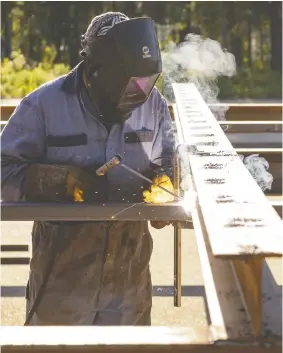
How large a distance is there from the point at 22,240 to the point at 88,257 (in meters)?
4.23

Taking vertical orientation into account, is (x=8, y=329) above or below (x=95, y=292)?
above

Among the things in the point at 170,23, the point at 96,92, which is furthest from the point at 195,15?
the point at 96,92

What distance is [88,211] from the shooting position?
105 inches

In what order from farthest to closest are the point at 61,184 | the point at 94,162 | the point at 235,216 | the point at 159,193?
the point at 94,162 → the point at 159,193 → the point at 61,184 → the point at 235,216

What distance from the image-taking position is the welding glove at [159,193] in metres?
3.11

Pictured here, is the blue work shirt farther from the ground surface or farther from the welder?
the ground surface

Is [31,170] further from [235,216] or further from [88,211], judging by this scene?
[235,216]

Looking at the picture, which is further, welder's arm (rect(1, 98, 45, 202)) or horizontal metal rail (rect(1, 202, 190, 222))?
welder's arm (rect(1, 98, 45, 202))

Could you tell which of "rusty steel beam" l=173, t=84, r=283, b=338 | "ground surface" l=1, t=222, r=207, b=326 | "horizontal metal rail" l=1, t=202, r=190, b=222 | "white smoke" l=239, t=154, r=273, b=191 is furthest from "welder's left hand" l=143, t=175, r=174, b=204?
"ground surface" l=1, t=222, r=207, b=326

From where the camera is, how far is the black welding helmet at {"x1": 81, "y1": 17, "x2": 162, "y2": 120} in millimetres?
3066

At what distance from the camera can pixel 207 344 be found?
1.44 meters

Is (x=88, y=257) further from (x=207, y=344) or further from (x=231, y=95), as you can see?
(x=231, y=95)

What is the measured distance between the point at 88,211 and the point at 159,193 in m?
0.58

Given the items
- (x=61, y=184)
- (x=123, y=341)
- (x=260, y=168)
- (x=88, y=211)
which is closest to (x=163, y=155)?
(x=61, y=184)
